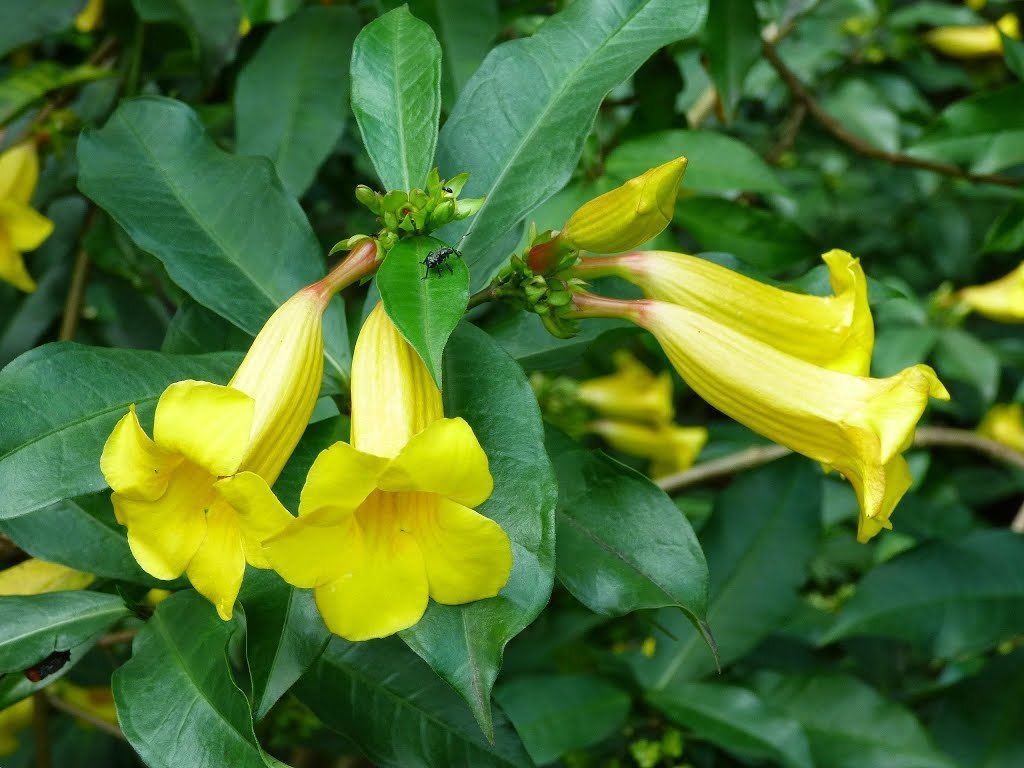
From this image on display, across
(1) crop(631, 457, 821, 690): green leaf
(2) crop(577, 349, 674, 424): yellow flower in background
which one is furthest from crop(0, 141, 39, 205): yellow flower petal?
(2) crop(577, 349, 674, 424): yellow flower in background

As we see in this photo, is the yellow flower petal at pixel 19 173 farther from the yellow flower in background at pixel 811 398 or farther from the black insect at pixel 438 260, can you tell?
the yellow flower in background at pixel 811 398

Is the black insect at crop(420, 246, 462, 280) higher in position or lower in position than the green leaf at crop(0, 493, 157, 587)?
higher

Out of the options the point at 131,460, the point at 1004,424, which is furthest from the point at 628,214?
the point at 1004,424

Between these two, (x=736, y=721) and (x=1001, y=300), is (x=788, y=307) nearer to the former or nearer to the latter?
(x=736, y=721)

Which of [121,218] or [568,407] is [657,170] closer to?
[121,218]

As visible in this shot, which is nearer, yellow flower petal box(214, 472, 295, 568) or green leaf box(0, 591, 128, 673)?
yellow flower petal box(214, 472, 295, 568)

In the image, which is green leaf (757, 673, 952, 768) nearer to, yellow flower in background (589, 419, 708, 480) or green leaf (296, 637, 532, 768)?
green leaf (296, 637, 532, 768)
